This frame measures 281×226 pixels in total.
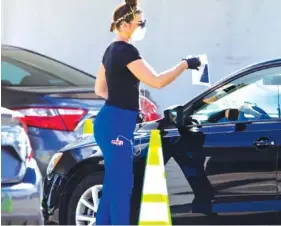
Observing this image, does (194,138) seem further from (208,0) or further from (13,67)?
(208,0)

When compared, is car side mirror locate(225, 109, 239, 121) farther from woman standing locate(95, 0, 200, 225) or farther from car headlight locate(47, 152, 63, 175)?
car headlight locate(47, 152, 63, 175)

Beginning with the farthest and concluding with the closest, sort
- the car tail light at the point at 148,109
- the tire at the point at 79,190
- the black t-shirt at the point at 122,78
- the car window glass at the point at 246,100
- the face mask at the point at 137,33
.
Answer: the car tail light at the point at 148,109
the tire at the point at 79,190
the car window glass at the point at 246,100
the face mask at the point at 137,33
the black t-shirt at the point at 122,78

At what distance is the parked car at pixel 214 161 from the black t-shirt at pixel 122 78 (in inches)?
30.4

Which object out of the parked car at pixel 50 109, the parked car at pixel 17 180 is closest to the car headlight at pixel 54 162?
the parked car at pixel 50 109

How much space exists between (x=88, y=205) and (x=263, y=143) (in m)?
1.43

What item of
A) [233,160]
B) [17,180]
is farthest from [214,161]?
[17,180]

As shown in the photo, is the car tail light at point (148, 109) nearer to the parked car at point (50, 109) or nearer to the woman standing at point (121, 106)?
the parked car at point (50, 109)

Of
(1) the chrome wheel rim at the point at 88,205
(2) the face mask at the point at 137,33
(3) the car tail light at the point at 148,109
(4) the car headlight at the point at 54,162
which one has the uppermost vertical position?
(2) the face mask at the point at 137,33

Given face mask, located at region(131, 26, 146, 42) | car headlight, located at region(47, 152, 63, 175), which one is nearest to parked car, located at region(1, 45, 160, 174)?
car headlight, located at region(47, 152, 63, 175)

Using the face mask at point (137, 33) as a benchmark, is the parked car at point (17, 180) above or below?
below

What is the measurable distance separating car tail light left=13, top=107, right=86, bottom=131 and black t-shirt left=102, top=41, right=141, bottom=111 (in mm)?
1663

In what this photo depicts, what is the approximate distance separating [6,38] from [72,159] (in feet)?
18.8

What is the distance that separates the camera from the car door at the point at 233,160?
6238mm

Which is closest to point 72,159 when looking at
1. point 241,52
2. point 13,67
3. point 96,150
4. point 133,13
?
point 96,150
